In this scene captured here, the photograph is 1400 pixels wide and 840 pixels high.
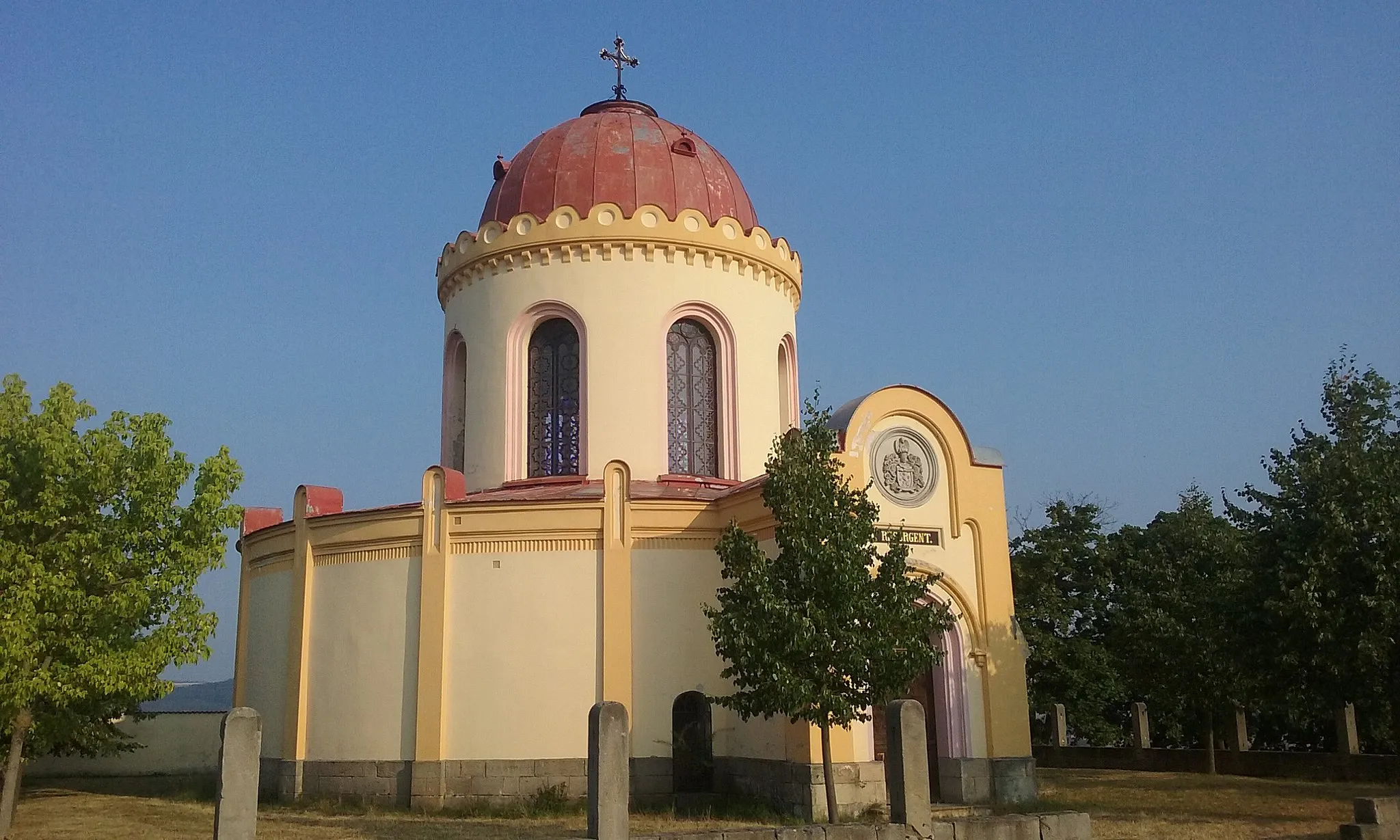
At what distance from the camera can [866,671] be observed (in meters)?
16.0

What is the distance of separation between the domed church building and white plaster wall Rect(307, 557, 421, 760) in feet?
0.13

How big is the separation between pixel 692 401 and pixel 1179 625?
562 inches

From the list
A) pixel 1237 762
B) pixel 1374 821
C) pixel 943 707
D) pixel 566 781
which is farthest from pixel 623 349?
pixel 1237 762

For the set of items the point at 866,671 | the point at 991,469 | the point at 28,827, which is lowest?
the point at 28,827

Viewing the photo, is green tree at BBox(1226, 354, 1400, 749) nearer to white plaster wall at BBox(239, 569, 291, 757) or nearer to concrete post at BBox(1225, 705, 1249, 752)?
concrete post at BBox(1225, 705, 1249, 752)

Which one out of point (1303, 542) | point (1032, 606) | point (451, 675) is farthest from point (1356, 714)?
point (451, 675)

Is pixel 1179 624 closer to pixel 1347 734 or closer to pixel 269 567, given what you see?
pixel 1347 734

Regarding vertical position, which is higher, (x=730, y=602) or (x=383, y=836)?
(x=730, y=602)

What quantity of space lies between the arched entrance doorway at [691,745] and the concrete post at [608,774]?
797 cm

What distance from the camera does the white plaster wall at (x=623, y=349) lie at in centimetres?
2320

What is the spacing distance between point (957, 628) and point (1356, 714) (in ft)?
46.3

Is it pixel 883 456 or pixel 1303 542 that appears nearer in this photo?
pixel 1303 542

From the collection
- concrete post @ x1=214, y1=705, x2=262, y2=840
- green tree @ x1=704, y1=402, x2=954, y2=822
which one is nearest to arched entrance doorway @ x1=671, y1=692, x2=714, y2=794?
green tree @ x1=704, y1=402, x2=954, y2=822

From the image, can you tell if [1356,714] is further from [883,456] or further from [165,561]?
[165,561]
